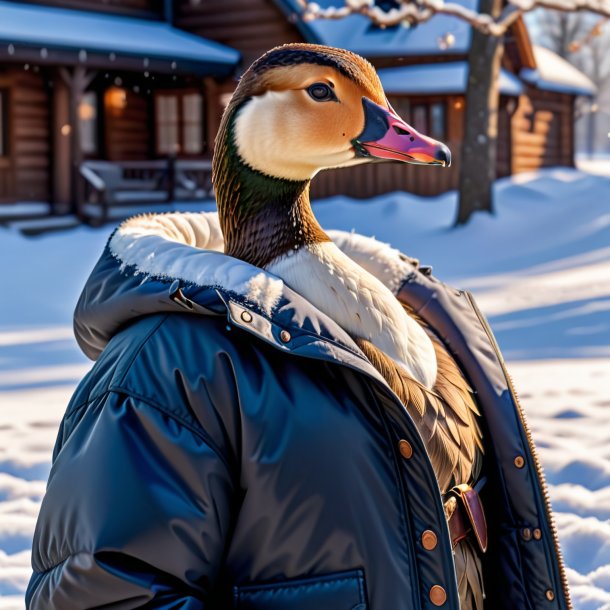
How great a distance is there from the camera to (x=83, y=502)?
1.32m

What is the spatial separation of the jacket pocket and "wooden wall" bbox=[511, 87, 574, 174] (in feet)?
63.1

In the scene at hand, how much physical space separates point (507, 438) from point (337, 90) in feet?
2.48

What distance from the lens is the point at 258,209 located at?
5.37 feet

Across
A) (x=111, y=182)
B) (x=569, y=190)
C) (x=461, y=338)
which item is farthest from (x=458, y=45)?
(x=461, y=338)

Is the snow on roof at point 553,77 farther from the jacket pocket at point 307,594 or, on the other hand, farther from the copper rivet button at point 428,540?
the jacket pocket at point 307,594

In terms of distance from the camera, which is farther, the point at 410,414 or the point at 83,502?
the point at 410,414

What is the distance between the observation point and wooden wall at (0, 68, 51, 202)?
16.0 meters

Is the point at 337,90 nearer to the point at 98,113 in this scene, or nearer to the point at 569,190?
the point at 569,190

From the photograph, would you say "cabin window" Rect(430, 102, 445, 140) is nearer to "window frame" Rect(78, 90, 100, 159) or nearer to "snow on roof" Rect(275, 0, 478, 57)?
"snow on roof" Rect(275, 0, 478, 57)

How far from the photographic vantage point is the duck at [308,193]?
5.15ft

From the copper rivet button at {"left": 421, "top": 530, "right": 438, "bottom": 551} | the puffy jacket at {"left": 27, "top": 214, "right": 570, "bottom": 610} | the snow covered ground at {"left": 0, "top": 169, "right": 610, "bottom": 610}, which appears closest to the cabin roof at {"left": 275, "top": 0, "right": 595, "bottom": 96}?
the snow covered ground at {"left": 0, "top": 169, "right": 610, "bottom": 610}

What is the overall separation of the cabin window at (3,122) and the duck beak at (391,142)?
51.3ft

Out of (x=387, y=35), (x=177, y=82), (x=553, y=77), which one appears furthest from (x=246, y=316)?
(x=553, y=77)

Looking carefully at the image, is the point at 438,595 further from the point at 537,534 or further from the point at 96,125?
the point at 96,125
